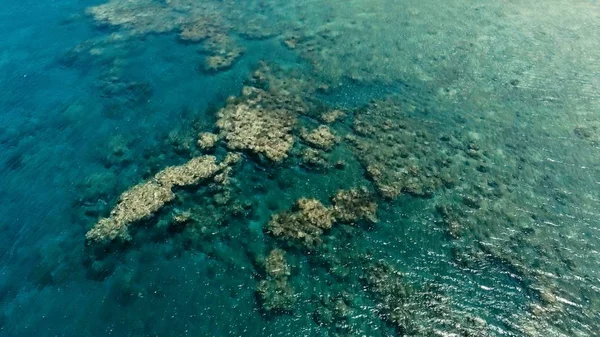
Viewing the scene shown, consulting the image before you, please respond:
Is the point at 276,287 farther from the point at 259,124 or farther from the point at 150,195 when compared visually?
the point at 259,124

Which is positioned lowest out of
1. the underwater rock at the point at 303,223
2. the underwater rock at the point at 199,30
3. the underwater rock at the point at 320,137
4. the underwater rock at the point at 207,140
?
the underwater rock at the point at 303,223

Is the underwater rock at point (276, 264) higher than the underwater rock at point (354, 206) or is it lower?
lower

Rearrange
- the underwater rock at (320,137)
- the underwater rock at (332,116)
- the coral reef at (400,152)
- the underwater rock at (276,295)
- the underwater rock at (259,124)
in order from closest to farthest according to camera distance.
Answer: the underwater rock at (276,295), the coral reef at (400,152), the underwater rock at (259,124), the underwater rock at (320,137), the underwater rock at (332,116)

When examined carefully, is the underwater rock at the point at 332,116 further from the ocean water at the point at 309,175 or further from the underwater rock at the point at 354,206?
the underwater rock at the point at 354,206

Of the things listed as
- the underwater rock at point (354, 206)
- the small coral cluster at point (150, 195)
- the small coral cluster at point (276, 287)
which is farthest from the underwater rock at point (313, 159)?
the small coral cluster at point (276, 287)

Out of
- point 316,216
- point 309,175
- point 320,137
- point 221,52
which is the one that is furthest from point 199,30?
point 316,216

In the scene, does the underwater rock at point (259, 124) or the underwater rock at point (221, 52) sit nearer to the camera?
the underwater rock at point (259, 124)
